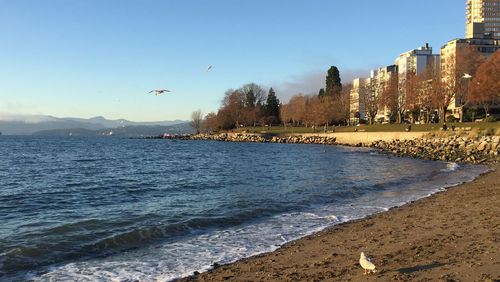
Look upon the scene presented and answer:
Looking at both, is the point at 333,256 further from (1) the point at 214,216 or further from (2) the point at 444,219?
(1) the point at 214,216

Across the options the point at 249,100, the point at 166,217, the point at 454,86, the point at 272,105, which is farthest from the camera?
the point at 249,100

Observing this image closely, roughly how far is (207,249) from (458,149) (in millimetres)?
37259

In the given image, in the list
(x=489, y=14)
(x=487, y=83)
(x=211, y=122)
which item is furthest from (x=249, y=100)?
(x=489, y=14)

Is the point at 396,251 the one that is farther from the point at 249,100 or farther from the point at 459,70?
the point at 249,100

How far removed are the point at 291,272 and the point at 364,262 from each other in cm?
140

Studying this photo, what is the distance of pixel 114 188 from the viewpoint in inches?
783

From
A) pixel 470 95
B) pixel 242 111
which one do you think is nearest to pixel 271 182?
pixel 470 95

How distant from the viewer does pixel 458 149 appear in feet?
124

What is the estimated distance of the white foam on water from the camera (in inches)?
291

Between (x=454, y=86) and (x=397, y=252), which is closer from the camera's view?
(x=397, y=252)

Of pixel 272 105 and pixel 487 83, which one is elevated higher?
pixel 272 105

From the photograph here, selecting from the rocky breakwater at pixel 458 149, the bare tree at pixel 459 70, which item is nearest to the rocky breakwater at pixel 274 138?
the bare tree at pixel 459 70

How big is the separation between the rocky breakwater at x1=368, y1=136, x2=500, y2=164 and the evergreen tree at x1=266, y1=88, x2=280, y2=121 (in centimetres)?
A: 7677

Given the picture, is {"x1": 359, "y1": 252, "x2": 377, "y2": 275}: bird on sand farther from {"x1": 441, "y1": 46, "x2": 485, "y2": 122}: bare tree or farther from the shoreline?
{"x1": 441, "y1": 46, "x2": 485, "y2": 122}: bare tree
